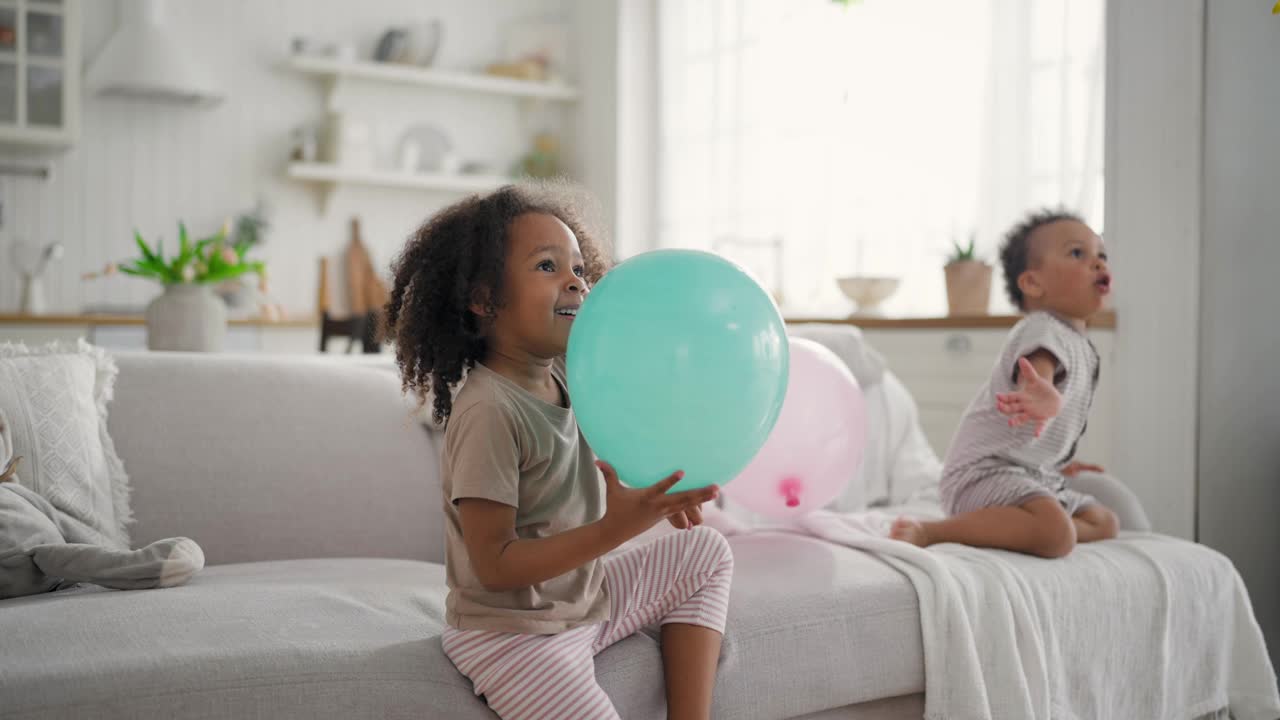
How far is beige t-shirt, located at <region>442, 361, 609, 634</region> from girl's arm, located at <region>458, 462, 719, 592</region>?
0.03 metres

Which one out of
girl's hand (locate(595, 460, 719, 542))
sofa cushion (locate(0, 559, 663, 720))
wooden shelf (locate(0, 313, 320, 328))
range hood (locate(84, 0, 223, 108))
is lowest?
sofa cushion (locate(0, 559, 663, 720))

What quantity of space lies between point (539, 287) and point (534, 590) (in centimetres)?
36

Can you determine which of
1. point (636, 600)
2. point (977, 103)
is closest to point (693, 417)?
point (636, 600)

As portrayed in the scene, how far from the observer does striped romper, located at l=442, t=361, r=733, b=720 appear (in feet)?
3.91

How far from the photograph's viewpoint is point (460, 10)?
5.22 m

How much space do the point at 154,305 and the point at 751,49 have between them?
2.82 meters

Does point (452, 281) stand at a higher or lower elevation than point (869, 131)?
lower

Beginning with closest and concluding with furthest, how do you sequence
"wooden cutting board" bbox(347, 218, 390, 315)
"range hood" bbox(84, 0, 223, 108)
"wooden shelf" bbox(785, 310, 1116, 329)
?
"wooden shelf" bbox(785, 310, 1116, 329) < "range hood" bbox(84, 0, 223, 108) < "wooden cutting board" bbox(347, 218, 390, 315)

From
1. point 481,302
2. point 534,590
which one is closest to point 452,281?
point 481,302

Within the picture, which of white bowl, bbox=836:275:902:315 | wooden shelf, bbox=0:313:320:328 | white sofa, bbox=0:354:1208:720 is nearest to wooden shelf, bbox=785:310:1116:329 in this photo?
white bowl, bbox=836:275:902:315

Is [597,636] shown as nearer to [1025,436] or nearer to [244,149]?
[1025,436]

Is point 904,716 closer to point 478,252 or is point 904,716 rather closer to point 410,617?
point 410,617

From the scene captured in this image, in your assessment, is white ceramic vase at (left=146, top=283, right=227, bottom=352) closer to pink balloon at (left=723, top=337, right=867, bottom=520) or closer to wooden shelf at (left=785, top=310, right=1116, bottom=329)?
pink balloon at (left=723, top=337, right=867, bottom=520)

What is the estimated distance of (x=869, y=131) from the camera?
390cm
